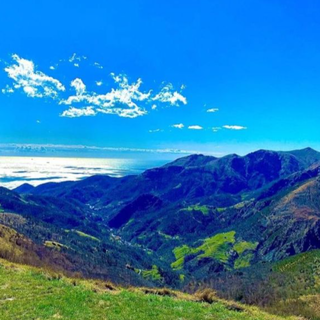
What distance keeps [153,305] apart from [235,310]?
822 centimetres

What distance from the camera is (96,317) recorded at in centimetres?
2383

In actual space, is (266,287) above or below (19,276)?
below

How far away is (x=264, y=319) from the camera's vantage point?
27.8 m

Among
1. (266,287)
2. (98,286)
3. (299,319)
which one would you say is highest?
(98,286)

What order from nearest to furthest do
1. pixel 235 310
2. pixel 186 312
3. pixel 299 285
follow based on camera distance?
pixel 186 312, pixel 235 310, pixel 299 285

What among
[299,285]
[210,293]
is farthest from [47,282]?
[299,285]

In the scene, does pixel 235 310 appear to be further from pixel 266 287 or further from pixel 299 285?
pixel 266 287

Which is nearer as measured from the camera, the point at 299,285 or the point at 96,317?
the point at 96,317

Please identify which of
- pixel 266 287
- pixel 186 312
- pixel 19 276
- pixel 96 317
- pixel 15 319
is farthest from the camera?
pixel 266 287

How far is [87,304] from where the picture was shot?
26375 mm

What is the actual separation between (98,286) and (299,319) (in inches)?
826

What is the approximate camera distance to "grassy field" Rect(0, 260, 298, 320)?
79.2 feet

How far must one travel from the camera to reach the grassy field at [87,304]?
24125 millimetres

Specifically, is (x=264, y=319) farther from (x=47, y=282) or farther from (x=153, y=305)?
(x=47, y=282)
